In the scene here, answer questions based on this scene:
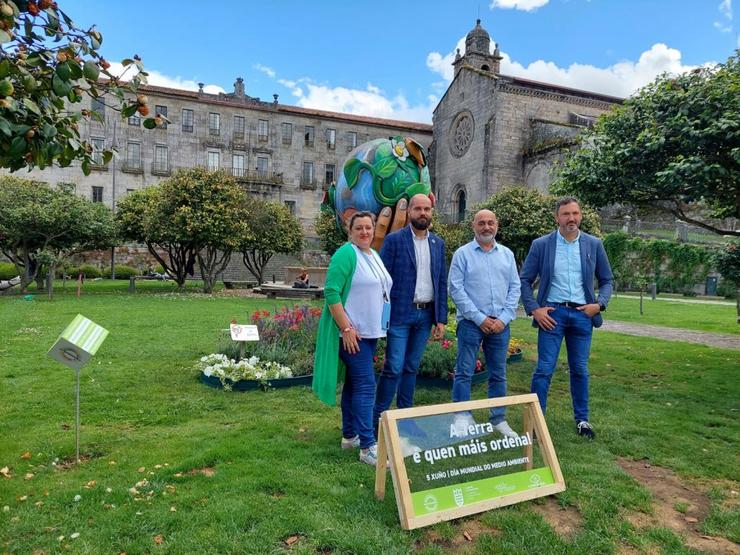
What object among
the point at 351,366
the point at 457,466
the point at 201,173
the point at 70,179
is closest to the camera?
the point at 457,466

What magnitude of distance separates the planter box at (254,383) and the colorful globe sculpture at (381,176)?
86.9 inches

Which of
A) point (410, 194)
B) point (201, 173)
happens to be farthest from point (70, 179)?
point (410, 194)

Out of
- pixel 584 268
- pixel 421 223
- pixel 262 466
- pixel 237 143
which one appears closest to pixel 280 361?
pixel 262 466

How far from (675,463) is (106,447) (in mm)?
4939

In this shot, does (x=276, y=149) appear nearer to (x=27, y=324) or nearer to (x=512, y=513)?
(x=27, y=324)

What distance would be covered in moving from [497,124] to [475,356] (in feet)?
122

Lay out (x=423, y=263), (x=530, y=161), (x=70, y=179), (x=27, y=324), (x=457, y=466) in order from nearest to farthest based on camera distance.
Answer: (x=457, y=466) → (x=423, y=263) → (x=27, y=324) → (x=530, y=161) → (x=70, y=179)

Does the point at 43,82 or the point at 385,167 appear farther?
the point at 385,167

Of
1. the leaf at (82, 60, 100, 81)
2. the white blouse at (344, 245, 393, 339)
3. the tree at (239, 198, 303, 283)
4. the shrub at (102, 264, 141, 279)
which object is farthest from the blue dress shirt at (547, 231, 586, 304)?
the shrub at (102, 264, 141, 279)

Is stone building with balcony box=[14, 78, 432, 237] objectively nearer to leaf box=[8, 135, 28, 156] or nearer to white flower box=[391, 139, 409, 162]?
white flower box=[391, 139, 409, 162]

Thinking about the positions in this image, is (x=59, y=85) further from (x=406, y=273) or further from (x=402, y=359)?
(x=402, y=359)

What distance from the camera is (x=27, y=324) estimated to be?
39.1ft

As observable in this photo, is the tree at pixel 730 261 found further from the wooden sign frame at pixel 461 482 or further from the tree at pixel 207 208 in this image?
the tree at pixel 207 208

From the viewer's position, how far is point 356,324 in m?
4.09
